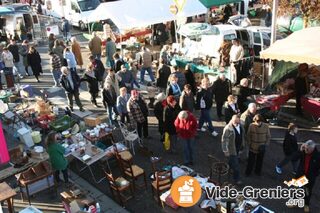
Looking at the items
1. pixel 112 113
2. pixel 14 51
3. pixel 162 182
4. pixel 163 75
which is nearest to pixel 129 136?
pixel 112 113

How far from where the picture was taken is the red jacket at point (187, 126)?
8.94m

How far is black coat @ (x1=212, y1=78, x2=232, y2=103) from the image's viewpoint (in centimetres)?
1122

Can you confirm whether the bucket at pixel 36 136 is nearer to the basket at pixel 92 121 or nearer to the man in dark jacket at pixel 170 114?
the basket at pixel 92 121

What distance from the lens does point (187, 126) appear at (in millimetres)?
8938

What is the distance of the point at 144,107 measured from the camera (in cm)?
1027

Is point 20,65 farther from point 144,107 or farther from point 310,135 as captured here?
point 310,135

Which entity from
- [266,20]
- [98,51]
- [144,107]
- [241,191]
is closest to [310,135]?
[241,191]

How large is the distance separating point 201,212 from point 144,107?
151 inches

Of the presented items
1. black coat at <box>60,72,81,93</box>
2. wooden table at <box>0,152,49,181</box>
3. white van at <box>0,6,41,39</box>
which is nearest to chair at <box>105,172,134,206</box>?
wooden table at <box>0,152,49,181</box>

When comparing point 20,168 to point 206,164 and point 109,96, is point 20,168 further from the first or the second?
point 206,164

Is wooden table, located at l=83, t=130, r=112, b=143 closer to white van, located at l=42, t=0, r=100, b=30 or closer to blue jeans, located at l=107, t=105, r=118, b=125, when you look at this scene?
blue jeans, located at l=107, t=105, r=118, b=125

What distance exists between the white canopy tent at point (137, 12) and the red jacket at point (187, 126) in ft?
25.4

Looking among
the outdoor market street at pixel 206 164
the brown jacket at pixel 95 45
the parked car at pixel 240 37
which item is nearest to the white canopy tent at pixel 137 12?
the brown jacket at pixel 95 45

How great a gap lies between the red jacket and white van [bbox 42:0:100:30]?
15.1m
